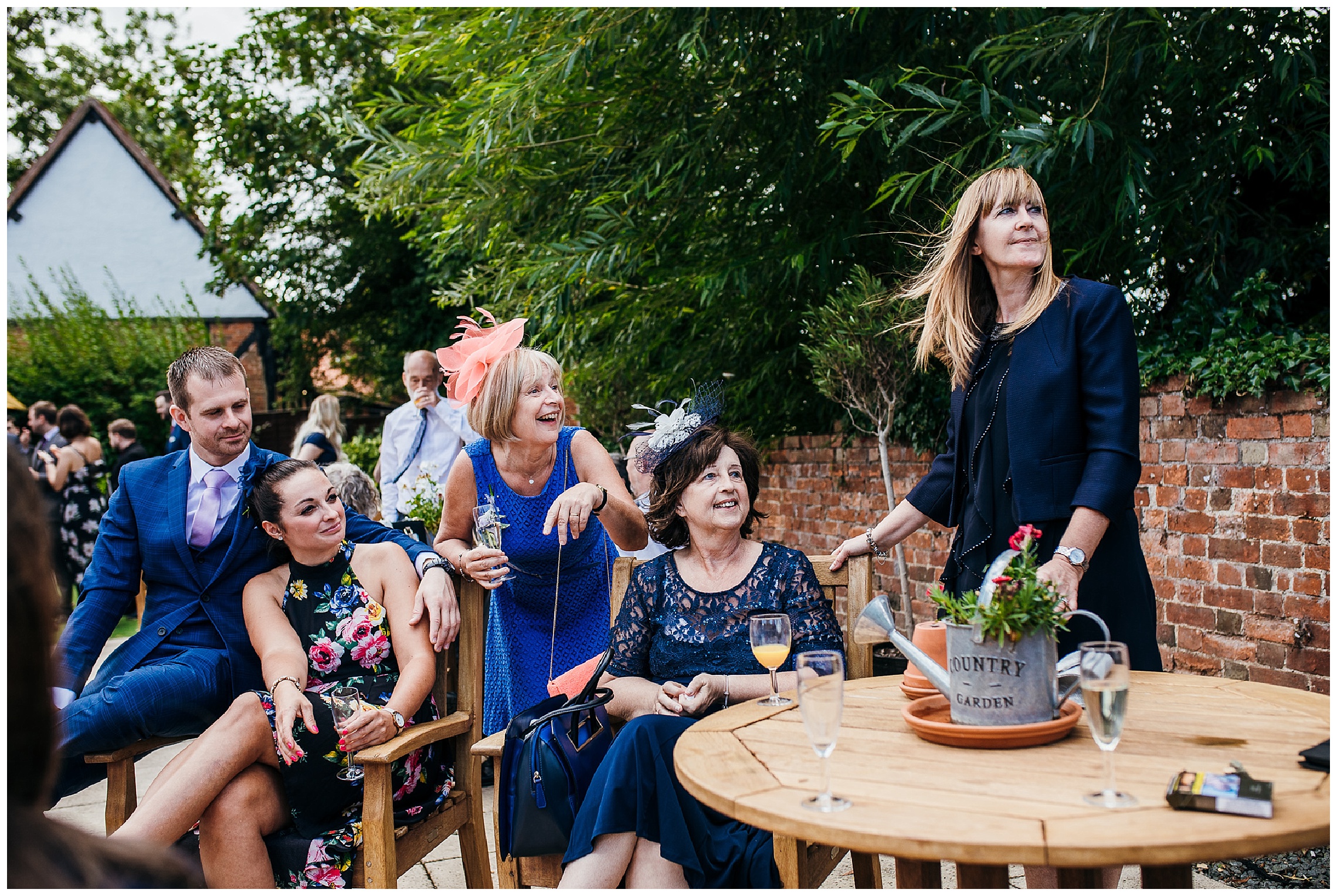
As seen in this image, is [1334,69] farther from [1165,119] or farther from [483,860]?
[483,860]

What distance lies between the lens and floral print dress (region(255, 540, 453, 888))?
225cm

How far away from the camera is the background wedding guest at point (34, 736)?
86 centimetres

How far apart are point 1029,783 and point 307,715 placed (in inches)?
63.1

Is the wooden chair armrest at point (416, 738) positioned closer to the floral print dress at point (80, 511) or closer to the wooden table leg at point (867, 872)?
the wooden table leg at point (867, 872)

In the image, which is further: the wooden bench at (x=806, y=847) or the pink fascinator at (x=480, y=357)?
the pink fascinator at (x=480, y=357)

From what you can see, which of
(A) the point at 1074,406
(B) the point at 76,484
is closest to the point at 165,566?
(A) the point at 1074,406

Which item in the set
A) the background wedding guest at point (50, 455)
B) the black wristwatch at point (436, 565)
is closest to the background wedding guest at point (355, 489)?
the black wristwatch at point (436, 565)

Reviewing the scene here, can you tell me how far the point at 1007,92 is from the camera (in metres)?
4.15

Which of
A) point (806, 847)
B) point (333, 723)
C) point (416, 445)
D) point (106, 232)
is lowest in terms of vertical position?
point (806, 847)

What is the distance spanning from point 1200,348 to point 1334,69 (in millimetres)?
1951

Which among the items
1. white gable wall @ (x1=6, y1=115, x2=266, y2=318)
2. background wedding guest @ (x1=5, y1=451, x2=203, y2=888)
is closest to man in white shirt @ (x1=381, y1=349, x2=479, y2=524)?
background wedding guest @ (x1=5, y1=451, x2=203, y2=888)

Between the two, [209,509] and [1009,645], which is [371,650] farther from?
[1009,645]

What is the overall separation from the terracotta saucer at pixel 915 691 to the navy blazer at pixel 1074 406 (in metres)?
0.46

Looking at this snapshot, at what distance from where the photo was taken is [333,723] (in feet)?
7.58
